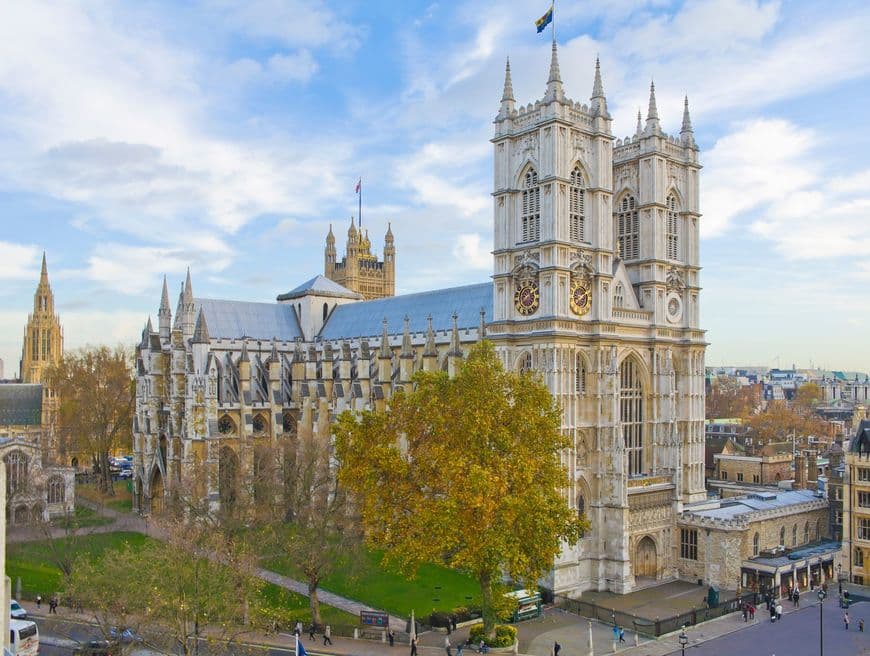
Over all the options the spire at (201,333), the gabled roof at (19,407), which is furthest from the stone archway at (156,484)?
the gabled roof at (19,407)

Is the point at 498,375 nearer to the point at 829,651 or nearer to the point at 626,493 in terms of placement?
the point at 626,493

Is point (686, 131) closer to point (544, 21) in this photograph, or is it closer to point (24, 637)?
point (544, 21)

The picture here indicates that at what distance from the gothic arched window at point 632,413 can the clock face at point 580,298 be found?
5.30m

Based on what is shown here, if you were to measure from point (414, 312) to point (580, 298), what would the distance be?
80.9 ft

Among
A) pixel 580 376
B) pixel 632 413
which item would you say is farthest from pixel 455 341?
pixel 632 413

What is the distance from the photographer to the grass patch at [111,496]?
6916 cm

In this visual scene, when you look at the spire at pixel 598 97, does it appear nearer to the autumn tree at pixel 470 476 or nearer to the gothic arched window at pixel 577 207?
the gothic arched window at pixel 577 207

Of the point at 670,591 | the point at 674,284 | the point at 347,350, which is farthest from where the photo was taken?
the point at 347,350

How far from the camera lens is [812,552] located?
4869 cm

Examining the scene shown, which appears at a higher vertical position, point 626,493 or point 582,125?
point 582,125

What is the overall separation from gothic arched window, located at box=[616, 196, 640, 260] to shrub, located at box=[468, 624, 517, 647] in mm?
28398

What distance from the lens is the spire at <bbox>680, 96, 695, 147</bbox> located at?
56281 mm

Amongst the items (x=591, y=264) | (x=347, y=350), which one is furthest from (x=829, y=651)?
(x=347, y=350)

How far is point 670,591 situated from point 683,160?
28887 mm
